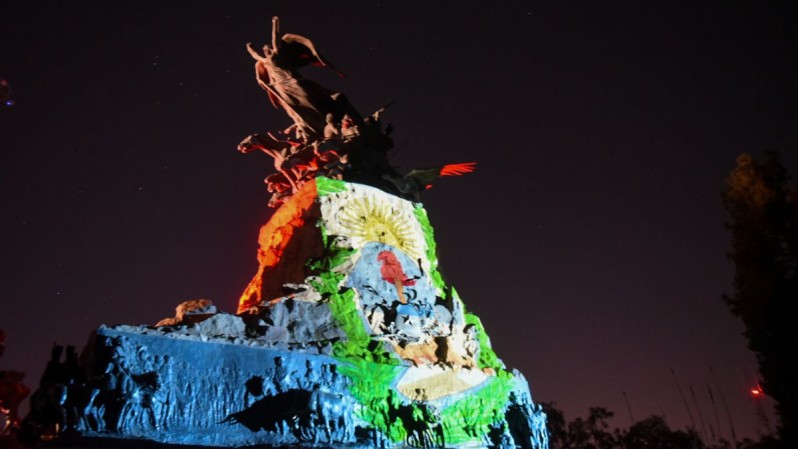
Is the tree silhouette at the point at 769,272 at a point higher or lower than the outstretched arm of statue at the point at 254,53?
lower

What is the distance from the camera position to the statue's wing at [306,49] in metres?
19.4

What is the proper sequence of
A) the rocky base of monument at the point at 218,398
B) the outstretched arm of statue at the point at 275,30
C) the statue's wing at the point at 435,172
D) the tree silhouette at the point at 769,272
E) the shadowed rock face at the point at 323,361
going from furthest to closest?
the statue's wing at the point at 435,172, the outstretched arm of statue at the point at 275,30, the tree silhouette at the point at 769,272, the shadowed rock face at the point at 323,361, the rocky base of monument at the point at 218,398

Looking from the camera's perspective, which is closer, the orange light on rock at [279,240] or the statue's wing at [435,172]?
the orange light on rock at [279,240]

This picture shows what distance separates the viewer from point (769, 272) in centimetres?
1584

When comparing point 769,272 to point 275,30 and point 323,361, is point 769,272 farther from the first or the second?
point 275,30

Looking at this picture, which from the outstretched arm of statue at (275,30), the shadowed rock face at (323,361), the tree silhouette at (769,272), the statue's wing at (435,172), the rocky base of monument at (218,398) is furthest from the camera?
the statue's wing at (435,172)

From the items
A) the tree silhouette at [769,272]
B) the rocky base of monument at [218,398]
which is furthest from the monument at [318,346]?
the tree silhouette at [769,272]

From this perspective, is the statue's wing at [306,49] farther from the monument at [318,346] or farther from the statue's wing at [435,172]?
the statue's wing at [435,172]

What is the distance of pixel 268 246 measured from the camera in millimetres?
17156

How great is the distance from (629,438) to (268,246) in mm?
22818

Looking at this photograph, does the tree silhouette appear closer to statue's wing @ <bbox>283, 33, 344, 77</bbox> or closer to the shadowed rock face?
the shadowed rock face

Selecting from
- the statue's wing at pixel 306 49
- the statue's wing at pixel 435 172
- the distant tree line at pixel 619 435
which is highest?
the statue's wing at pixel 306 49

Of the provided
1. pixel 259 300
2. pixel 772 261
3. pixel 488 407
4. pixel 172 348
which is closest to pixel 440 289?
pixel 488 407

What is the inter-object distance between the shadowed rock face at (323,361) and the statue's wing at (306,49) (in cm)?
555
